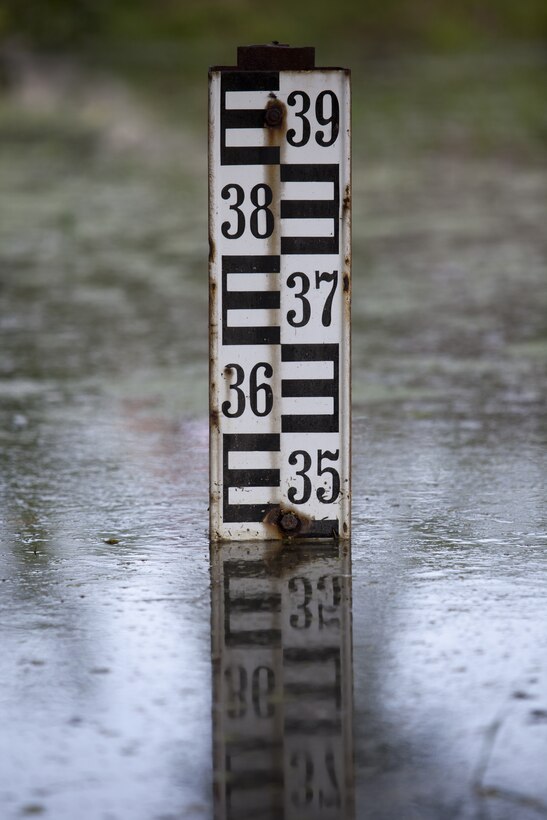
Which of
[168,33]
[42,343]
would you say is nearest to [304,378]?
[42,343]

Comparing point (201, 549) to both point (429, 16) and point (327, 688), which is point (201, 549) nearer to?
point (327, 688)

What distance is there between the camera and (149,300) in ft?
32.2

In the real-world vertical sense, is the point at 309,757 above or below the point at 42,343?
below

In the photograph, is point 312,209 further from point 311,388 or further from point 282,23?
point 282,23

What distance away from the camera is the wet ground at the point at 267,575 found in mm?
3148

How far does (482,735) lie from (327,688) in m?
0.43

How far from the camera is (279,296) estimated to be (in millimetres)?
4680

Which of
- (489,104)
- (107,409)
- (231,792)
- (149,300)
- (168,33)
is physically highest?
(168,33)

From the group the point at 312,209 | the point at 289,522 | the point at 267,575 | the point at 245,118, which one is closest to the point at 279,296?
the point at 312,209

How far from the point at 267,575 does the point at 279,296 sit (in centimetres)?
82

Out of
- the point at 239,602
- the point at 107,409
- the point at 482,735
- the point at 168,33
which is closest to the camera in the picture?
the point at 482,735

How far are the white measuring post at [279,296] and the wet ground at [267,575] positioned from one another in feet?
0.61

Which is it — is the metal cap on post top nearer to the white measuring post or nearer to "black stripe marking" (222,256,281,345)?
the white measuring post

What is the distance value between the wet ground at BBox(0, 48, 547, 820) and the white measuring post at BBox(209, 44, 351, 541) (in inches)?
7.3
